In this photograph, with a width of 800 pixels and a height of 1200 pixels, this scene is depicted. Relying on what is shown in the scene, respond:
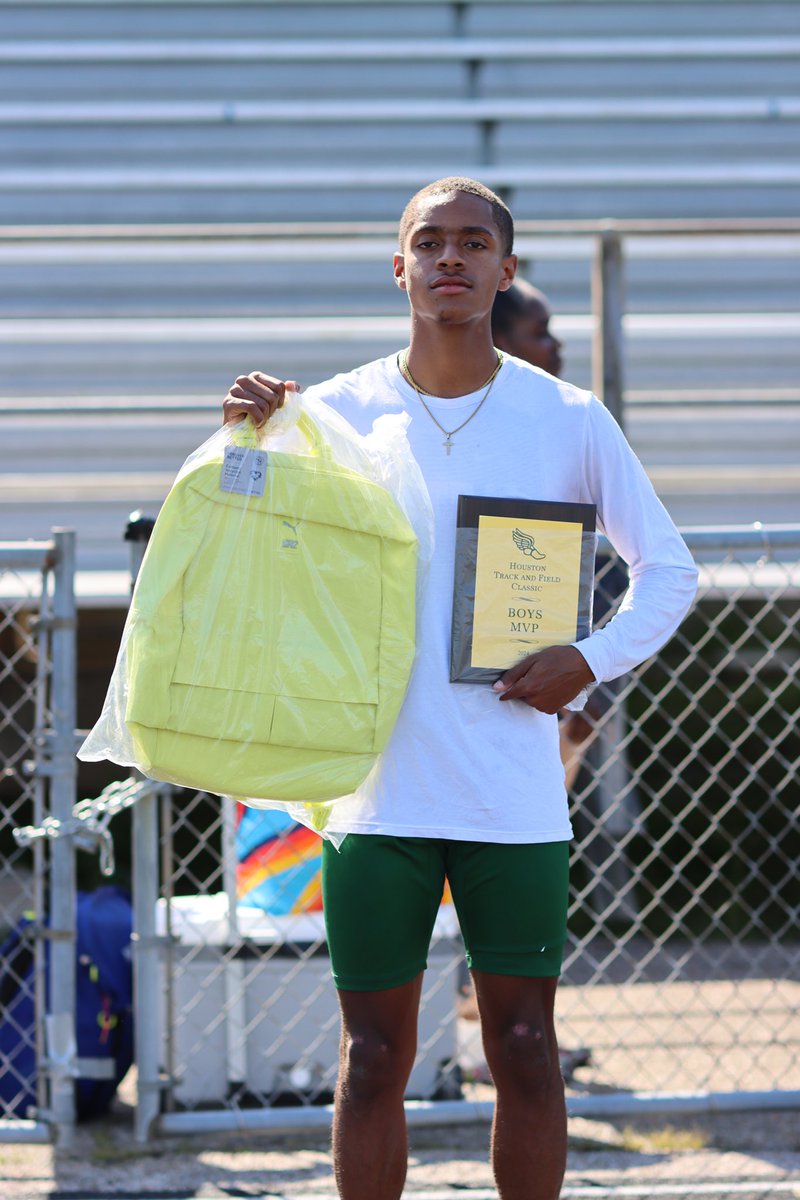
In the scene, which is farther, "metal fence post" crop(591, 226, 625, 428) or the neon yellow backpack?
"metal fence post" crop(591, 226, 625, 428)

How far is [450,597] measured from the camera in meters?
2.09

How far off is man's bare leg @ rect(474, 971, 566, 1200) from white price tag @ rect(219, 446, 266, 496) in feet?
2.52

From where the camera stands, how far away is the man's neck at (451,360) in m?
2.16

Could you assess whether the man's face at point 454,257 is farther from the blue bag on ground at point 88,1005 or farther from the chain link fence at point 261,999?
the blue bag on ground at point 88,1005

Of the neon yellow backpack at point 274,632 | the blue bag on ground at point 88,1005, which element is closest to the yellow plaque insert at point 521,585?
the neon yellow backpack at point 274,632

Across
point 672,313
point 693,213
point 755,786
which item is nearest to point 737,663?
point 755,786

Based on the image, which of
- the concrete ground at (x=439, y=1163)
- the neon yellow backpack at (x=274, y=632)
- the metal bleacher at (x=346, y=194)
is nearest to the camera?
the neon yellow backpack at (x=274, y=632)

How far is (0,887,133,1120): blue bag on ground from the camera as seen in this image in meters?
3.35

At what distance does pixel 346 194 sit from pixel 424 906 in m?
4.40

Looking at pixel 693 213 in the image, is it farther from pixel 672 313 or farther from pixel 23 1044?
pixel 23 1044

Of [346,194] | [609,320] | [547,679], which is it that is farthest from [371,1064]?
[346,194]

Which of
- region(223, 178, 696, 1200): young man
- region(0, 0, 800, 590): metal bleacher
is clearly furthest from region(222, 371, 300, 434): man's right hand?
region(0, 0, 800, 590): metal bleacher

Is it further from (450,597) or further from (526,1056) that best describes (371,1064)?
(450,597)

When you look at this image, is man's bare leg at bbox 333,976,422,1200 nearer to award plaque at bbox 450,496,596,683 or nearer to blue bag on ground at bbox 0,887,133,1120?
award plaque at bbox 450,496,596,683
